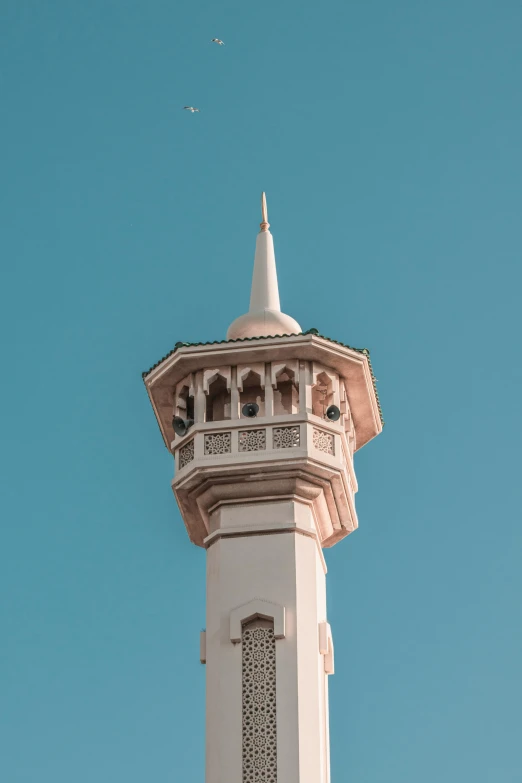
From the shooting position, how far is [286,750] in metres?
→ 17.6

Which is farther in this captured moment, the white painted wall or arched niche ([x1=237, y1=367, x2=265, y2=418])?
arched niche ([x1=237, y1=367, x2=265, y2=418])

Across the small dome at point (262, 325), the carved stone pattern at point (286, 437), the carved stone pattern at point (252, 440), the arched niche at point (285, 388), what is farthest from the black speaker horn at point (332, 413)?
the small dome at point (262, 325)

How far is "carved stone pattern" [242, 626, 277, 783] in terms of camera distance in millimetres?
17531

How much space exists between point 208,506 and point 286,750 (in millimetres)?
3147

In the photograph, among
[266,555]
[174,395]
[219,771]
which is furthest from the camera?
[174,395]

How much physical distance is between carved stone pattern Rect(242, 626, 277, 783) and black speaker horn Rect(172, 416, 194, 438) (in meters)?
2.65

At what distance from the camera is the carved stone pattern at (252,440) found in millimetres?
19203

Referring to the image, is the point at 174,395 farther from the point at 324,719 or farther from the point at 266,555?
the point at 324,719

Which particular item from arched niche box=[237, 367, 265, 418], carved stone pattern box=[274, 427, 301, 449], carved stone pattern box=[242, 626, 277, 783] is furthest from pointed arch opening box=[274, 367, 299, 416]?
carved stone pattern box=[242, 626, 277, 783]

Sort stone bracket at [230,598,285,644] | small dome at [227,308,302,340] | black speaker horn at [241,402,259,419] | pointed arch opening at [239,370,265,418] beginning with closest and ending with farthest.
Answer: stone bracket at [230,598,285,644], black speaker horn at [241,402,259,419], pointed arch opening at [239,370,265,418], small dome at [227,308,302,340]

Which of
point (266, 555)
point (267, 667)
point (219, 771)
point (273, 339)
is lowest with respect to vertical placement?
point (219, 771)

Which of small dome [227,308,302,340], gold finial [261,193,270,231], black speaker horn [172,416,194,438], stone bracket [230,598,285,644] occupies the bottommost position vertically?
stone bracket [230,598,285,644]

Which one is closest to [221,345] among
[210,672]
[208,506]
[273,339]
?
[273,339]

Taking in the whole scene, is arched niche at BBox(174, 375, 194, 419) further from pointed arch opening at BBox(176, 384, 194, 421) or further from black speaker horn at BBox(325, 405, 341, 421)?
black speaker horn at BBox(325, 405, 341, 421)
